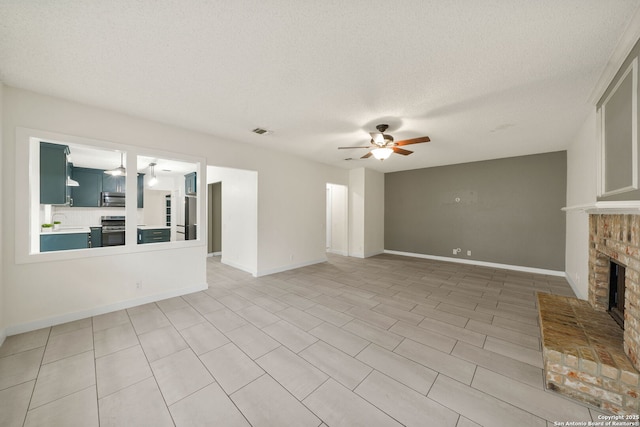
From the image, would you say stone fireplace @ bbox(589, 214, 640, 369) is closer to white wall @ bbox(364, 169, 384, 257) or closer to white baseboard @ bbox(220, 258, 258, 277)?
white wall @ bbox(364, 169, 384, 257)

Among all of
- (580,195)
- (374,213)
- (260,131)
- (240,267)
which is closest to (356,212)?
(374,213)

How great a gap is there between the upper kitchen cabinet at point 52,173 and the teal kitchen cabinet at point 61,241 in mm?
989

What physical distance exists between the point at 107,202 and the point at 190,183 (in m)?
2.16

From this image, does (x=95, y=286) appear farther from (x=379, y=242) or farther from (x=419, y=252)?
(x=419, y=252)

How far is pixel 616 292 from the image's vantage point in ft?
7.94

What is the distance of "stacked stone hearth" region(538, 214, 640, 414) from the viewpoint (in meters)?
1.55

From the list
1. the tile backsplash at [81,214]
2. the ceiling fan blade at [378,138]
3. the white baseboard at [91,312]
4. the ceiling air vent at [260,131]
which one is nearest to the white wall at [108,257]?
the white baseboard at [91,312]

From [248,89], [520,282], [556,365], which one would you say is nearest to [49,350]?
[248,89]

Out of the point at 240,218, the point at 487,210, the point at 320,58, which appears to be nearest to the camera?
the point at 320,58

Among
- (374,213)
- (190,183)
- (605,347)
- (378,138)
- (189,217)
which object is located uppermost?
(378,138)

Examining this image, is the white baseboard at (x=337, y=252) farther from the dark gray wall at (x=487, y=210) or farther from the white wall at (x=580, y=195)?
the white wall at (x=580, y=195)

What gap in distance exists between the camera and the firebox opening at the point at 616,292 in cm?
225

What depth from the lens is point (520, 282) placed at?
4.45m

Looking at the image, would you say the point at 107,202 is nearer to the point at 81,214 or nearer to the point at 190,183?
the point at 81,214
